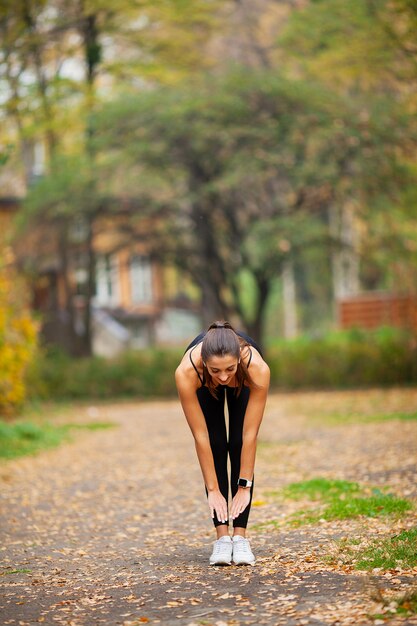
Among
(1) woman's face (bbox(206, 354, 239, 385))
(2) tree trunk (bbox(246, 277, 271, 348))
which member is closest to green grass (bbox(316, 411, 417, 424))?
(2) tree trunk (bbox(246, 277, 271, 348))

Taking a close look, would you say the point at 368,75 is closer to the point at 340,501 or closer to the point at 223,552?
the point at 340,501

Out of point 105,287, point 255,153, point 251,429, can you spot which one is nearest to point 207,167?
point 255,153

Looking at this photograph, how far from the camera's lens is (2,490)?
33.4 ft

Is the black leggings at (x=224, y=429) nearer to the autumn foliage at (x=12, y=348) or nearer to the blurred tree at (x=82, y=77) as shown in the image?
the autumn foliage at (x=12, y=348)

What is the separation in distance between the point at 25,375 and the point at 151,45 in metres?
9.51

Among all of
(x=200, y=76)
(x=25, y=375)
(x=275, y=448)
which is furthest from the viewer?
(x=200, y=76)

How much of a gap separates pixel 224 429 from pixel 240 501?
0.46 metres

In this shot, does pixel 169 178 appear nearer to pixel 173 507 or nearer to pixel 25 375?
pixel 25 375

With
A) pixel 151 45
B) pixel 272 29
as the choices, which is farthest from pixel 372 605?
pixel 272 29

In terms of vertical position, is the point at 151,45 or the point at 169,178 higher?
the point at 151,45

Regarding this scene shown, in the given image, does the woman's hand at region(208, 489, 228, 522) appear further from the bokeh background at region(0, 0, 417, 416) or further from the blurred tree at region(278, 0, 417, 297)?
the blurred tree at region(278, 0, 417, 297)

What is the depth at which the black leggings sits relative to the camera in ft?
19.7

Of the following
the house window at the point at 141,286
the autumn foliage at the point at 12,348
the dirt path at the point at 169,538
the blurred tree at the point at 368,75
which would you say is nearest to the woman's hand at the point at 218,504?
the dirt path at the point at 169,538

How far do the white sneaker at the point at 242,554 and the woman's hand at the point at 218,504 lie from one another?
174 millimetres
